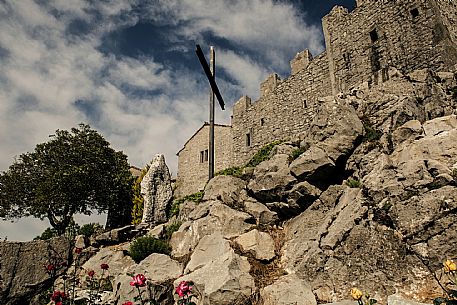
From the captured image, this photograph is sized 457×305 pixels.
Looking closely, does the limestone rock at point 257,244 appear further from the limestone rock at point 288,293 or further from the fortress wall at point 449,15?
the fortress wall at point 449,15

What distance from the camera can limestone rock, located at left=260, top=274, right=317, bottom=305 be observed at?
21.6ft

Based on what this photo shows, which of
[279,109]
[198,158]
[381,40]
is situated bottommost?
[279,109]

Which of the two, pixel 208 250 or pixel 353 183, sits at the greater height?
pixel 353 183

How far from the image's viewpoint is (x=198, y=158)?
29031mm

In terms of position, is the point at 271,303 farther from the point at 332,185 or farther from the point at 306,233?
the point at 332,185

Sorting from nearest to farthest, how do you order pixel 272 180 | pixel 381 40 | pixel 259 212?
1. pixel 259 212
2. pixel 272 180
3. pixel 381 40

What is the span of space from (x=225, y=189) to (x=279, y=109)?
9422 millimetres

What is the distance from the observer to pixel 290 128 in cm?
1875

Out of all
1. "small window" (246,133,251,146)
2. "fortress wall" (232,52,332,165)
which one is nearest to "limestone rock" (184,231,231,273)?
"fortress wall" (232,52,332,165)

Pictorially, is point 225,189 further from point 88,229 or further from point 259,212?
point 88,229

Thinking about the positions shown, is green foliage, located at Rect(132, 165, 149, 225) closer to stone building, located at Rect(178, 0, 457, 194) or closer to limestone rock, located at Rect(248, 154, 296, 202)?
stone building, located at Rect(178, 0, 457, 194)

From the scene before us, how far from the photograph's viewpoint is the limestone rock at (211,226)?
1019cm

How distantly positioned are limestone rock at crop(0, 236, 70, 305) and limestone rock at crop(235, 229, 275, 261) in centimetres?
631

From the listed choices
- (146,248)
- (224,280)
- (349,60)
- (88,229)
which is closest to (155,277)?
(146,248)
